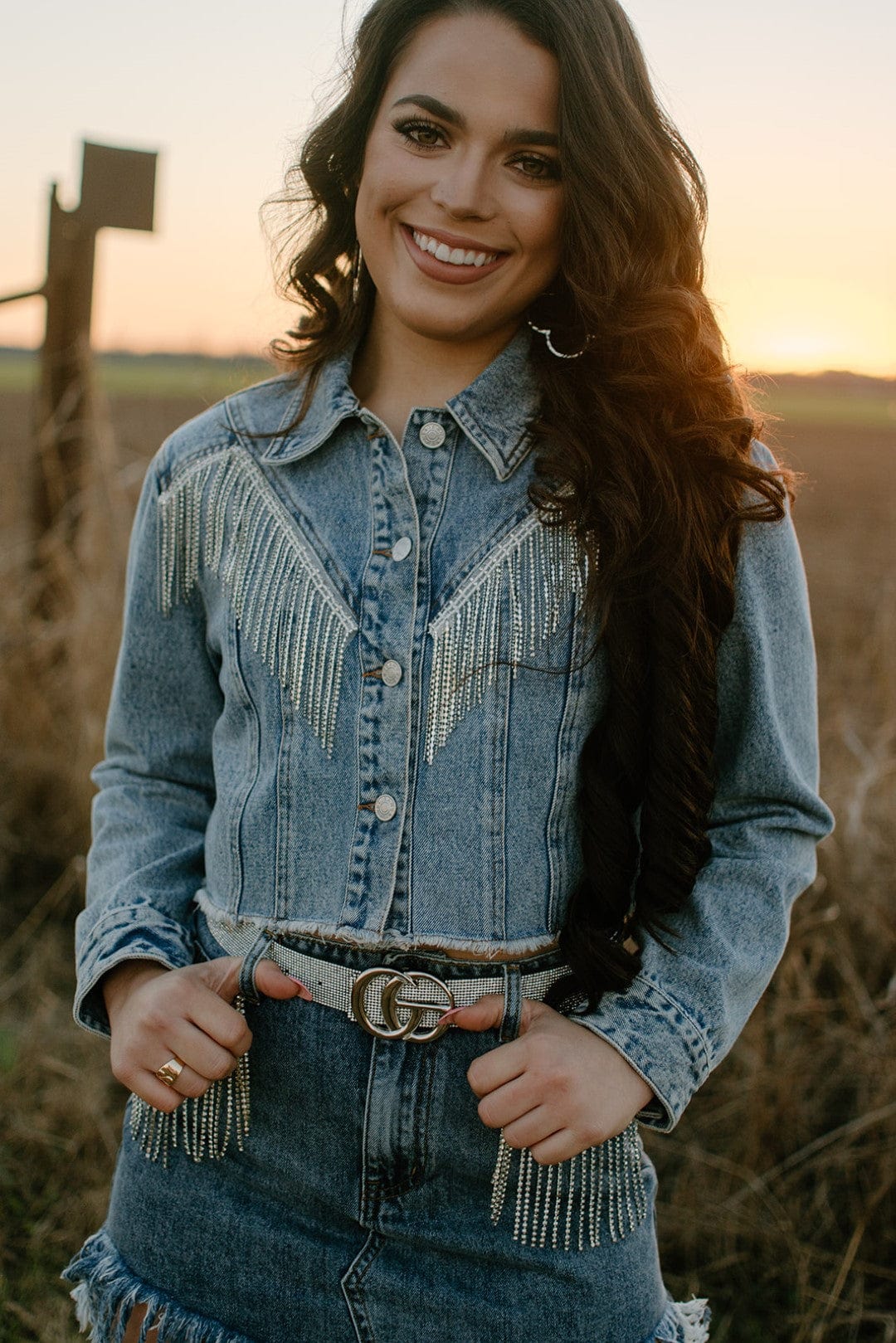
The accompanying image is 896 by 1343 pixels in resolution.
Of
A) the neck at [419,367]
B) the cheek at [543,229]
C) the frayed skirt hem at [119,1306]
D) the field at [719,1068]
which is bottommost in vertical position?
the field at [719,1068]

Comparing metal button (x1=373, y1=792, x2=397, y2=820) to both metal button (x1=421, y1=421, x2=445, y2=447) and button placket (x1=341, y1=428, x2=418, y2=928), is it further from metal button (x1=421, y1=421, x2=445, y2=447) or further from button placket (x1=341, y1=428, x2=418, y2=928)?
metal button (x1=421, y1=421, x2=445, y2=447)

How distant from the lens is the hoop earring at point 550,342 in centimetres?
148

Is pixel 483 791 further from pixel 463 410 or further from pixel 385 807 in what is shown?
pixel 463 410

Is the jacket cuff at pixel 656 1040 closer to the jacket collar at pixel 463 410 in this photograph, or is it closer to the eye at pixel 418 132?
the jacket collar at pixel 463 410

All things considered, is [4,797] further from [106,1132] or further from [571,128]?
[571,128]

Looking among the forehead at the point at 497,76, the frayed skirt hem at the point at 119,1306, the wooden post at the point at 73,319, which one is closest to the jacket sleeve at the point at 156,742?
the frayed skirt hem at the point at 119,1306

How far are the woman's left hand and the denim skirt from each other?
0.29ft

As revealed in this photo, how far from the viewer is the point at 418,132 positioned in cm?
143

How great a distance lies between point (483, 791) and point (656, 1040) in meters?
0.34

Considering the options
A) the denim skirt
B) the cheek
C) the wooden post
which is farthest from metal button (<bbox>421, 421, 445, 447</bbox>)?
the wooden post

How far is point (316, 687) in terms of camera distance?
141 cm

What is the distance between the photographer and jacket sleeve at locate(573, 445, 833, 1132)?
133cm

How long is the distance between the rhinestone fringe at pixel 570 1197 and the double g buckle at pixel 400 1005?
0.16m

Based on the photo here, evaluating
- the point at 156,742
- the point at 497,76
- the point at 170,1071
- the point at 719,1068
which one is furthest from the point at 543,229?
the point at 719,1068
